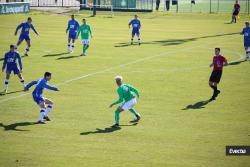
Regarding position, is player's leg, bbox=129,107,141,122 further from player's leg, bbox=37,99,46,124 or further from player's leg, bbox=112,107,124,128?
player's leg, bbox=37,99,46,124

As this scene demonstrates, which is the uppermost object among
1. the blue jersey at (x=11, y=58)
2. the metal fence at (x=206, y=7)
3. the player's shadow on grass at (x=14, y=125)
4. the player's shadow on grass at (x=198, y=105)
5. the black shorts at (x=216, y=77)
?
the metal fence at (x=206, y=7)

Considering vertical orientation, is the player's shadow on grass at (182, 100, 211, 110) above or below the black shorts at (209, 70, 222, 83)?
below

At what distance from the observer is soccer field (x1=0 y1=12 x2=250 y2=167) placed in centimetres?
2011

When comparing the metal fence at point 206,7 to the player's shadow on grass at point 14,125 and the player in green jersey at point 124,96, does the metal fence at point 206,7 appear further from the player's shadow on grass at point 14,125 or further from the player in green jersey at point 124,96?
the player's shadow on grass at point 14,125

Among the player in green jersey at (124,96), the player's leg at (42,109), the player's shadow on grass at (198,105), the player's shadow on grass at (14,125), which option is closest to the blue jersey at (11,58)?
the player's leg at (42,109)

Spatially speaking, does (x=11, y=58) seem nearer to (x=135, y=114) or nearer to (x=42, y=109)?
(x=42, y=109)

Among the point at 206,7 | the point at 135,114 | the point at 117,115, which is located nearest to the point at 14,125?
the point at 117,115

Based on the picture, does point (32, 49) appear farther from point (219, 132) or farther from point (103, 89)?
point (219, 132)

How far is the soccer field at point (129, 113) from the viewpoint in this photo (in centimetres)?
2011

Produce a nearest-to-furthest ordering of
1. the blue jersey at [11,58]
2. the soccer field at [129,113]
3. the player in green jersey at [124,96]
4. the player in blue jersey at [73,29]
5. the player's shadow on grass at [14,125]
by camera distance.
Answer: the soccer field at [129,113], the player's shadow on grass at [14,125], the player in green jersey at [124,96], the blue jersey at [11,58], the player in blue jersey at [73,29]

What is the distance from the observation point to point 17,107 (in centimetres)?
2664

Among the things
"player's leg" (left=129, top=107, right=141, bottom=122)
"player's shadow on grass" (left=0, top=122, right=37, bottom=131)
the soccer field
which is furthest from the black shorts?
"player's shadow on grass" (left=0, top=122, right=37, bottom=131)

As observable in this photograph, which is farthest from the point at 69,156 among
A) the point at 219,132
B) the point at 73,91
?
the point at 73,91

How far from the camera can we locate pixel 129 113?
25812mm
